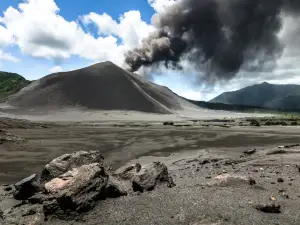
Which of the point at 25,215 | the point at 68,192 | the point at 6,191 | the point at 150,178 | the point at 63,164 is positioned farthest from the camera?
the point at 6,191

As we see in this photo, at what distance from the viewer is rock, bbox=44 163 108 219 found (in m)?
8.45

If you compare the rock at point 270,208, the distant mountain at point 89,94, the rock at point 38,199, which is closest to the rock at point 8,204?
the rock at point 38,199

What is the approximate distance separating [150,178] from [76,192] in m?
2.63

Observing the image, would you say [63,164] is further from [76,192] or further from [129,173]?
[76,192]

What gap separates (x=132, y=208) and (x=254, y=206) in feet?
9.66

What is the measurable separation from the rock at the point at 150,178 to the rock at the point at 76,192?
1033 millimetres

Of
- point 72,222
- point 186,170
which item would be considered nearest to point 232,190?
point 72,222

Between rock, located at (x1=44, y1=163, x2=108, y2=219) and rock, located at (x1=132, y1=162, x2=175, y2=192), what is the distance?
103 centimetres

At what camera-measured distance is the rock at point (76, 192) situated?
333 inches

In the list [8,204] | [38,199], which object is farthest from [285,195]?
[8,204]

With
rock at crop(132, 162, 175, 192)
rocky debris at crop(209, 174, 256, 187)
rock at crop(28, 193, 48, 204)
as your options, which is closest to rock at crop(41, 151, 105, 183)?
rock at crop(132, 162, 175, 192)

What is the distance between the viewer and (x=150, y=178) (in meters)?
10.5

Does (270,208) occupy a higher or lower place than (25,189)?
higher

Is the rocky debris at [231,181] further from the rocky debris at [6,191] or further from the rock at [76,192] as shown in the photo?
the rocky debris at [6,191]
